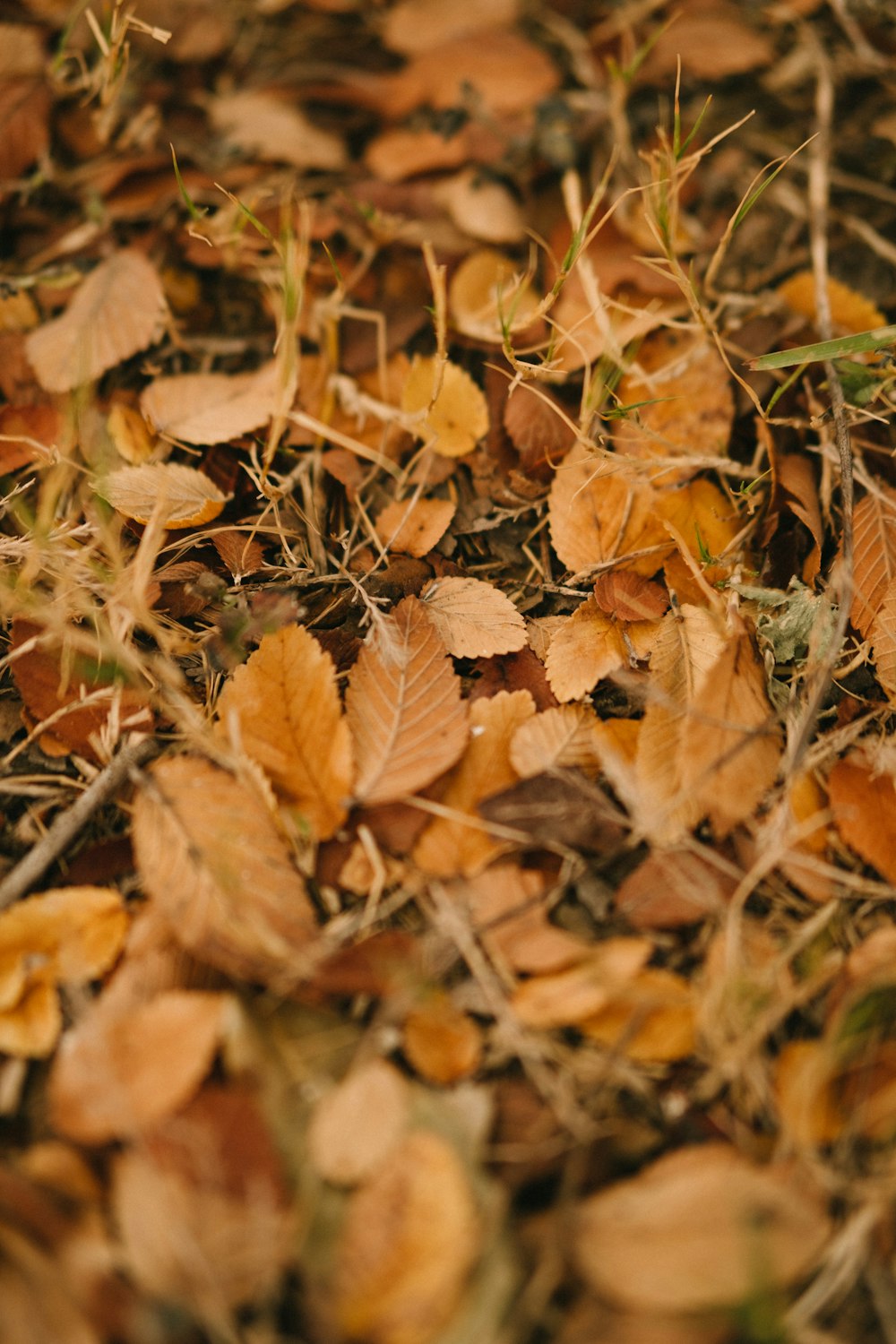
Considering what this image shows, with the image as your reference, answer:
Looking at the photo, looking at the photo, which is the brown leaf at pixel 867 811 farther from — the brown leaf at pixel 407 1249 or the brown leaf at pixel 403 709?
the brown leaf at pixel 407 1249

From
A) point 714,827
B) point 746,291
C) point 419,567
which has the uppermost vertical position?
point 746,291

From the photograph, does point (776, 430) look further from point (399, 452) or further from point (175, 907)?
point (175, 907)

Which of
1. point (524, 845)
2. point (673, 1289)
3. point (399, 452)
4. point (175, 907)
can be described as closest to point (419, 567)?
point (399, 452)

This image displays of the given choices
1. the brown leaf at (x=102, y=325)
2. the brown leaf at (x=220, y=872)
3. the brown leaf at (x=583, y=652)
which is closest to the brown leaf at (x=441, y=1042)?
the brown leaf at (x=220, y=872)

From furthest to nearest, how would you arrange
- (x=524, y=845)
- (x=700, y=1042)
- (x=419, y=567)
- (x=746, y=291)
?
(x=746, y=291) < (x=419, y=567) < (x=524, y=845) < (x=700, y=1042)

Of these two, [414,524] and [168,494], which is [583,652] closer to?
[414,524]

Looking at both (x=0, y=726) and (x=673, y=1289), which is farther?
(x=0, y=726)
